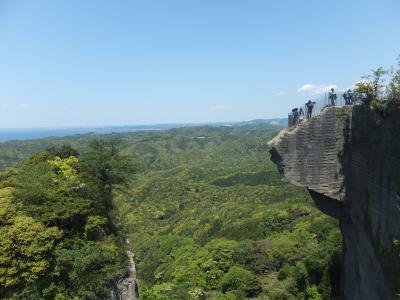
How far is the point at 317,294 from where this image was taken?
31938mm

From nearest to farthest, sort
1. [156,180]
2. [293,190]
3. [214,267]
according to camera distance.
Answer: [214,267] < [293,190] < [156,180]

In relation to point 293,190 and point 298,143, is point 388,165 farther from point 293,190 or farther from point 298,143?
point 293,190

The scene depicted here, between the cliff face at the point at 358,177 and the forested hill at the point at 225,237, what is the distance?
10.7 metres

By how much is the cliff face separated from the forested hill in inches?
421

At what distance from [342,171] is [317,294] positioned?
578 inches

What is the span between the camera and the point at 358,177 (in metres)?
20.5

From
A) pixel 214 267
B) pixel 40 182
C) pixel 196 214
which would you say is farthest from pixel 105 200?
pixel 196 214

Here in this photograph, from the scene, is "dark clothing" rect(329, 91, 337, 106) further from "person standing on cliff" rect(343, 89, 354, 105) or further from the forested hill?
the forested hill

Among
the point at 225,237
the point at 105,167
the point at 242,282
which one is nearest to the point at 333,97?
the point at 105,167

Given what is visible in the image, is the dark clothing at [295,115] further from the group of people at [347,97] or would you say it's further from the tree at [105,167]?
the tree at [105,167]

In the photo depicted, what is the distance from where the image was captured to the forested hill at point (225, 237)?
36.2 meters

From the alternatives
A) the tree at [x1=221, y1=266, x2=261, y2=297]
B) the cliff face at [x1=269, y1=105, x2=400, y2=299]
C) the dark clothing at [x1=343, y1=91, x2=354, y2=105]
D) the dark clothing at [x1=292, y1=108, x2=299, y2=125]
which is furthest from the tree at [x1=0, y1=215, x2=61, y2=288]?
the tree at [x1=221, y1=266, x2=261, y2=297]

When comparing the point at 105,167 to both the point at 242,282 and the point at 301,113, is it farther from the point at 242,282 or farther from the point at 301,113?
the point at 242,282

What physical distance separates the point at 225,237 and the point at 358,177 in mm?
60879
